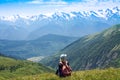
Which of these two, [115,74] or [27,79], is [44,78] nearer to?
[27,79]

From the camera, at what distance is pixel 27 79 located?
130 feet

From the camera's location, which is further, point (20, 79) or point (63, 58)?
point (20, 79)

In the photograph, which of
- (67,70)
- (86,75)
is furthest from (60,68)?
(86,75)

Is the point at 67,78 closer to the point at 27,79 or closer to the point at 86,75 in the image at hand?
the point at 86,75

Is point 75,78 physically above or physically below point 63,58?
below

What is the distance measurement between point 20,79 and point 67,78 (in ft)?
23.7

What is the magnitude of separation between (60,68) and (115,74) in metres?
6.33

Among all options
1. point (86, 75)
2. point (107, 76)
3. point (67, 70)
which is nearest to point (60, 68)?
point (67, 70)

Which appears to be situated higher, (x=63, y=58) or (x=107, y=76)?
(x=63, y=58)

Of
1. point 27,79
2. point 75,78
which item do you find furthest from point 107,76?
point 27,79

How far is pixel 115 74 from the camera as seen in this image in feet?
121

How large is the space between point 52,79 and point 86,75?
13.2ft

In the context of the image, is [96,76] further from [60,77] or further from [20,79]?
[20,79]

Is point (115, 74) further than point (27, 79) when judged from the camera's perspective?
No
